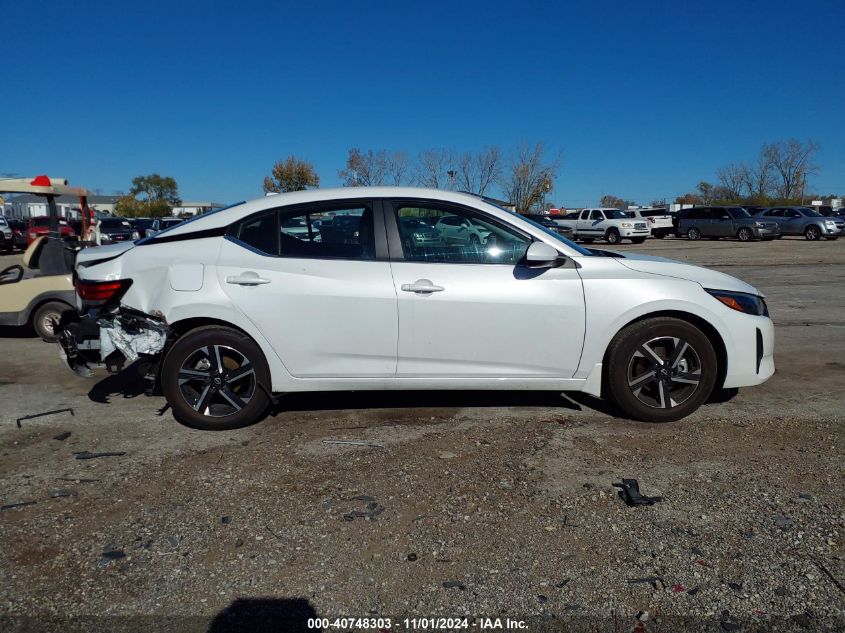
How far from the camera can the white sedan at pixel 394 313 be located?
169 inches

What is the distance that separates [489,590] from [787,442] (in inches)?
104

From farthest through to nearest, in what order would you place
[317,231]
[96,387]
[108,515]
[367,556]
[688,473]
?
[96,387]
[317,231]
[688,473]
[108,515]
[367,556]

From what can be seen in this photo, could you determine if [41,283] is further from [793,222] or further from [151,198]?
[151,198]

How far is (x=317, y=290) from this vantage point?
4285 millimetres

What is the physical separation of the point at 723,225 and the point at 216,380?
32.3 metres

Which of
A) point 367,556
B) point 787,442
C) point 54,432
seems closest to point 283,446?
point 367,556

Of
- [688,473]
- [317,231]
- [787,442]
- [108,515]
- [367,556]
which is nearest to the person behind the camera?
[367,556]

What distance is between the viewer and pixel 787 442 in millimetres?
4180

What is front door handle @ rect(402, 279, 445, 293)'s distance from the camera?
14.0 feet

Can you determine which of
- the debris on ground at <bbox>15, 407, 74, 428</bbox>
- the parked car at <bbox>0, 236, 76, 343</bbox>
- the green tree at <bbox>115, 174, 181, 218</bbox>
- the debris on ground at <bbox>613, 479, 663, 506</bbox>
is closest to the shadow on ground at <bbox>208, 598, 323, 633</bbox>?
→ the debris on ground at <bbox>613, 479, 663, 506</bbox>

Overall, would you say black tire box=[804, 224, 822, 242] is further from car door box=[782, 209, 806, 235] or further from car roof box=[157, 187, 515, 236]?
car roof box=[157, 187, 515, 236]

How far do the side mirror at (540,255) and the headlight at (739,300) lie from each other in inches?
46.9

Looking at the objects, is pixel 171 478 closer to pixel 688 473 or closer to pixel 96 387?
pixel 96 387

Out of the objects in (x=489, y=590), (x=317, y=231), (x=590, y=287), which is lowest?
(x=489, y=590)
